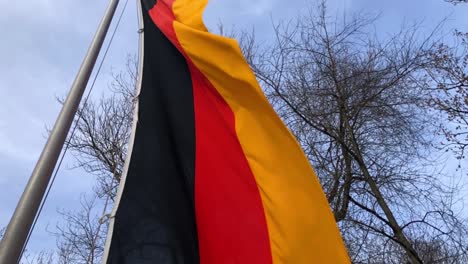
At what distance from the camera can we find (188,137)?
359 centimetres

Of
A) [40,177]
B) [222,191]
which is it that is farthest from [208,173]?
[40,177]

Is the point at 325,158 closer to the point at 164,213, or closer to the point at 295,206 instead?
the point at 295,206

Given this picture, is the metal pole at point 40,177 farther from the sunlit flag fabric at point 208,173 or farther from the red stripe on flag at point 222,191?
the red stripe on flag at point 222,191

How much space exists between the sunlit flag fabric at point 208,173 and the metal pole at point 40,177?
474 mm

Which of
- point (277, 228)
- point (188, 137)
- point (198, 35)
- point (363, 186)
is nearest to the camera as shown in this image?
point (277, 228)

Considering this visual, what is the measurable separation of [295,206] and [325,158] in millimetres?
5447

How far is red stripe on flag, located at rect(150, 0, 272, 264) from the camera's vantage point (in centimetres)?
314

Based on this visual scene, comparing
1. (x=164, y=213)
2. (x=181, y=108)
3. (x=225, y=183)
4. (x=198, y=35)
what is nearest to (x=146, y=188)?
(x=164, y=213)

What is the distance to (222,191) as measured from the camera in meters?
3.38

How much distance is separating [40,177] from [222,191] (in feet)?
4.51

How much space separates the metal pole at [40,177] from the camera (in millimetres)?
2084

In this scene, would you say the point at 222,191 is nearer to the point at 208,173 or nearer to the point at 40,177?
the point at 208,173

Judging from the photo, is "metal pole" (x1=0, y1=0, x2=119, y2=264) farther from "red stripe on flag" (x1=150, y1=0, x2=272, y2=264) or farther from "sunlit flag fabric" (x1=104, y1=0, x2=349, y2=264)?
"red stripe on flag" (x1=150, y1=0, x2=272, y2=264)

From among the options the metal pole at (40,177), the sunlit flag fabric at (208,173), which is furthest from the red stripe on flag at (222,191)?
the metal pole at (40,177)
